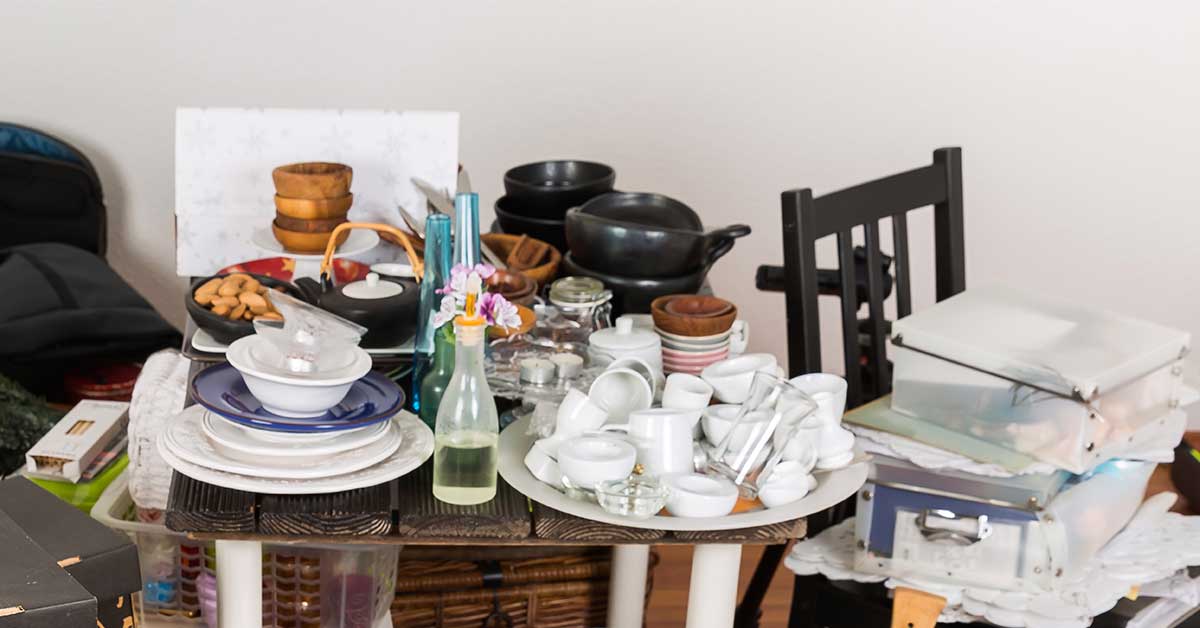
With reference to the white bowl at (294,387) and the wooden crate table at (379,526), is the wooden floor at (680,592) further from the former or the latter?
the white bowl at (294,387)

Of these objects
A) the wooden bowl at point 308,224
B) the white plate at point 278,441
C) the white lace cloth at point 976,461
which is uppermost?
the wooden bowl at point 308,224

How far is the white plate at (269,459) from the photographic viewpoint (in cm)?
130

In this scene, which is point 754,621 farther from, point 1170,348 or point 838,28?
point 838,28

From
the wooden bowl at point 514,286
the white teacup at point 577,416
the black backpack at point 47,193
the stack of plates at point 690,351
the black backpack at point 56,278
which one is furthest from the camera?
the black backpack at point 47,193

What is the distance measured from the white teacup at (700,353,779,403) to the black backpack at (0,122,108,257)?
193cm

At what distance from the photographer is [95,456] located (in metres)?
1.99

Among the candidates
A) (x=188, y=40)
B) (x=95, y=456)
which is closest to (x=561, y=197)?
(x=95, y=456)

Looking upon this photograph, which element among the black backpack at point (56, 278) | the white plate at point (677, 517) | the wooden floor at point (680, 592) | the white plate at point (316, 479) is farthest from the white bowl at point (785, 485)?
the black backpack at point (56, 278)

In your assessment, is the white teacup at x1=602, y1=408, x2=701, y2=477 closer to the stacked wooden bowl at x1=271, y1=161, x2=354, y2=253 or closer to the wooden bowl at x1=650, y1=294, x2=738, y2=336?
the wooden bowl at x1=650, y1=294, x2=738, y2=336

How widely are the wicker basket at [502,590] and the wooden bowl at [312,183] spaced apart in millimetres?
571

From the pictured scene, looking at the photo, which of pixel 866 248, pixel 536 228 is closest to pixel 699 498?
pixel 866 248

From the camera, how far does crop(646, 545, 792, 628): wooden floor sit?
2566 mm

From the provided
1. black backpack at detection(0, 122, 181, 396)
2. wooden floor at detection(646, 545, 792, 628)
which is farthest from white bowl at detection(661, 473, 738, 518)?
black backpack at detection(0, 122, 181, 396)

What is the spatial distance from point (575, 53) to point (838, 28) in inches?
26.3
